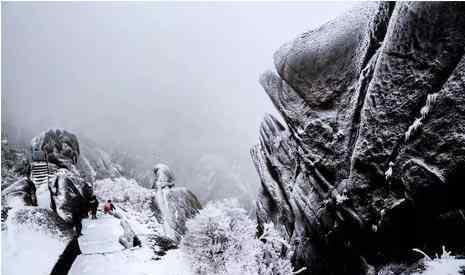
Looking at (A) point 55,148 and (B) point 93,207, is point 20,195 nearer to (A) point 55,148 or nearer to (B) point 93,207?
(B) point 93,207

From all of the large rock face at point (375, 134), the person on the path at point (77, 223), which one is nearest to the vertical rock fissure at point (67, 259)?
→ the person on the path at point (77, 223)

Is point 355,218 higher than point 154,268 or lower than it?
higher

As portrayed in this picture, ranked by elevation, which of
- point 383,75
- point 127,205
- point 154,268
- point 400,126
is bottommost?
point 127,205

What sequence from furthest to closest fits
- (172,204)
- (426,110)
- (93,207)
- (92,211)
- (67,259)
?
(172,204) → (93,207) → (92,211) → (67,259) → (426,110)

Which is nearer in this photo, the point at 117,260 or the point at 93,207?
the point at 117,260

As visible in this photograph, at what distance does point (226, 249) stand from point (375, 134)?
8.73 meters

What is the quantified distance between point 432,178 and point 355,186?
2792 millimetres

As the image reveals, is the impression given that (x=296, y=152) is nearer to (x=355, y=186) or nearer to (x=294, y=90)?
(x=294, y=90)

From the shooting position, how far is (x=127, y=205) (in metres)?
30.8

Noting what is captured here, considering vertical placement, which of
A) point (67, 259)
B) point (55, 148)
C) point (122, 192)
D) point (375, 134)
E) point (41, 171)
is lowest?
point (122, 192)

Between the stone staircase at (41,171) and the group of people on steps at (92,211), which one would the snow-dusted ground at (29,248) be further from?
the stone staircase at (41,171)

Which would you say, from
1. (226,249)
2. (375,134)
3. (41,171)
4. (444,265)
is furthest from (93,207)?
(444,265)

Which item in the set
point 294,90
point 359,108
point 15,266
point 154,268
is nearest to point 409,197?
point 359,108

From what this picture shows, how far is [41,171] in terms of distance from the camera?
70.7ft
